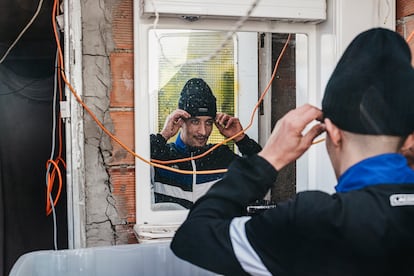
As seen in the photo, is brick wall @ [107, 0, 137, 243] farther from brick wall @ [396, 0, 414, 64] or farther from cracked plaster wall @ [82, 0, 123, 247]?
brick wall @ [396, 0, 414, 64]

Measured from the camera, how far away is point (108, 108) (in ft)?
5.21

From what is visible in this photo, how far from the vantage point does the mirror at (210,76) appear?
1.65m

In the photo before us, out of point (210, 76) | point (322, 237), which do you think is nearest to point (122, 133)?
point (210, 76)

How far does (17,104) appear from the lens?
110 inches

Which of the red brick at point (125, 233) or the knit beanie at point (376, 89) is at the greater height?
the knit beanie at point (376, 89)

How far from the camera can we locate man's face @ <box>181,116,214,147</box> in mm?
1743

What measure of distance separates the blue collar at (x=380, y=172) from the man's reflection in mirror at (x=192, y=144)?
0.95m

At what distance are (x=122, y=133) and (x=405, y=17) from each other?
108cm

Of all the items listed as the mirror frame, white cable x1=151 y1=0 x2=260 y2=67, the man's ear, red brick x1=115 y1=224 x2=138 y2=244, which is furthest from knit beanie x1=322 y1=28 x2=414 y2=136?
red brick x1=115 y1=224 x2=138 y2=244

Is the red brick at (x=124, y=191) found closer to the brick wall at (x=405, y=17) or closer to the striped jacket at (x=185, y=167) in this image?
the striped jacket at (x=185, y=167)

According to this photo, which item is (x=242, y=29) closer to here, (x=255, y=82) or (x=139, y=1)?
(x=255, y=82)

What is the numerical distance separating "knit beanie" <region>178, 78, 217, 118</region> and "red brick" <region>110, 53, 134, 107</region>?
204mm

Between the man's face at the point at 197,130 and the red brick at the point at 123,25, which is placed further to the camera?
the man's face at the point at 197,130

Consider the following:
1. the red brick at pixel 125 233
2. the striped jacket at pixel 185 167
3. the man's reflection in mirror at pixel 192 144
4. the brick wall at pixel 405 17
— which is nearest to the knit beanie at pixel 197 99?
the man's reflection in mirror at pixel 192 144
